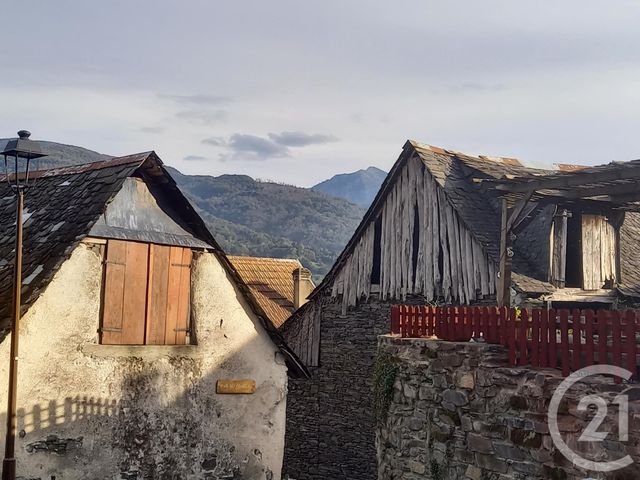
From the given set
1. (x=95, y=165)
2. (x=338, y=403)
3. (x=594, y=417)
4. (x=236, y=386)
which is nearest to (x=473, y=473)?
(x=594, y=417)

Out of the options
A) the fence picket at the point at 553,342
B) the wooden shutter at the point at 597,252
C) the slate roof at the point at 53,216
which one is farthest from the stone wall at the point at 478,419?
the wooden shutter at the point at 597,252

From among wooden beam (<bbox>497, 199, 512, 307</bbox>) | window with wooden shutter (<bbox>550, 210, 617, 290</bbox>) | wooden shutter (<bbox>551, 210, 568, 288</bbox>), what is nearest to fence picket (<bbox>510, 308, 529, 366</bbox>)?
wooden beam (<bbox>497, 199, 512, 307</bbox>)

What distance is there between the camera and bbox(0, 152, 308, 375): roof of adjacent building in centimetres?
885

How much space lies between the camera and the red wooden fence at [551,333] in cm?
634

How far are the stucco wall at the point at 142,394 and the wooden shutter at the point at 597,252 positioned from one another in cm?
766

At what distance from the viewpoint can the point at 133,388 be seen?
9.57 m

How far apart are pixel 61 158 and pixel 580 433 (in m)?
115

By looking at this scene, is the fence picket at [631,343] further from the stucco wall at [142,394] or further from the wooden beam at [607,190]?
the wooden beam at [607,190]

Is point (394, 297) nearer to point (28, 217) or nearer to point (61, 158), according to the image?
point (28, 217)

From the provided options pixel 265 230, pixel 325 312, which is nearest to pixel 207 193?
pixel 265 230

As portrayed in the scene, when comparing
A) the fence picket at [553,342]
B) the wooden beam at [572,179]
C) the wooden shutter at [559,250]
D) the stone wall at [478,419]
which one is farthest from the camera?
the wooden shutter at [559,250]

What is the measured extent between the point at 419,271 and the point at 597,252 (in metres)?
3.99

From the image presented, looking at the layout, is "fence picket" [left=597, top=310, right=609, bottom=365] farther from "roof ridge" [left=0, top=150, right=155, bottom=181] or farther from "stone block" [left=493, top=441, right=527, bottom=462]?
"roof ridge" [left=0, top=150, right=155, bottom=181]

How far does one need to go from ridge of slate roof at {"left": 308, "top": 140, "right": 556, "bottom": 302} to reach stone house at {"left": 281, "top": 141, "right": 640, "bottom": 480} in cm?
3
